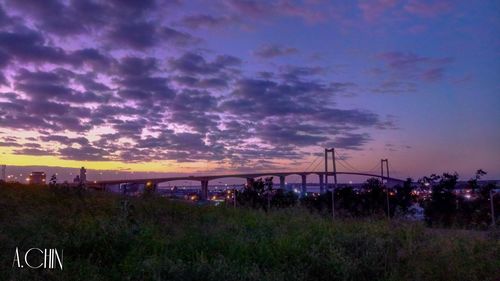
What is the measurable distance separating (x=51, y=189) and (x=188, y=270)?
A: 1327cm

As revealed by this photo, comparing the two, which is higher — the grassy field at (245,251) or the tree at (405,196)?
the tree at (405,196)

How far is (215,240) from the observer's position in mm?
9047

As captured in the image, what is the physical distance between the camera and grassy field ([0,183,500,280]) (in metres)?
6.86

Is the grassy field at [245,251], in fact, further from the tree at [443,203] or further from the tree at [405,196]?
the tree at [405,196]

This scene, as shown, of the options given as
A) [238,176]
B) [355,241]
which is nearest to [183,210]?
[355,241]

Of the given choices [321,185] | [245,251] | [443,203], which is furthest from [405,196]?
[321,185]

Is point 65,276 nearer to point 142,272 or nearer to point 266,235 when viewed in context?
point 142,272

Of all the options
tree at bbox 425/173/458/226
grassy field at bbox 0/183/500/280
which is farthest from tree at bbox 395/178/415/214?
grassy field at bbox 0/183/500/280

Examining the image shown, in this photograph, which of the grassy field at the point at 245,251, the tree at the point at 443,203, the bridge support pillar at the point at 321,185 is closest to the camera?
the grassy field at the point at 245,251

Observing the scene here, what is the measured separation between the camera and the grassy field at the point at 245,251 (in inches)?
270

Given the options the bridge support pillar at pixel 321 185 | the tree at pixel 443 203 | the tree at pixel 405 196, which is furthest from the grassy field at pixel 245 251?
the bridge support pillar at pixel 321 185

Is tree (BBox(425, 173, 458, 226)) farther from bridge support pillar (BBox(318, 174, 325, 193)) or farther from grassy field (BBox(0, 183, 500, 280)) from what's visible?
bridge support pillar (BBox(318, 174, 325, 193))

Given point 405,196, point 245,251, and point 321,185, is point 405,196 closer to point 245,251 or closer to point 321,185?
point 245,251

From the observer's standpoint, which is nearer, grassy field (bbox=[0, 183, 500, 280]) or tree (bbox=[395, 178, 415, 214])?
grassy field (bbox=[0, 183, 500, 280])
